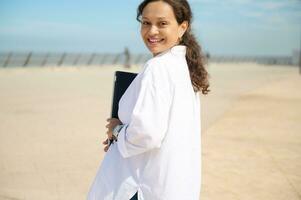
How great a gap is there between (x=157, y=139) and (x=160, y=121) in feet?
0.27

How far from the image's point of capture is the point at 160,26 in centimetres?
206

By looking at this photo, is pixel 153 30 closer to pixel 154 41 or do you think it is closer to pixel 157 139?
pixel 154 41

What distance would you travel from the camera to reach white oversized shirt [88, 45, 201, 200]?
1.81 m

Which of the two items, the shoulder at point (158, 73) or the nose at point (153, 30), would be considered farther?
the nose at point (153, 30)

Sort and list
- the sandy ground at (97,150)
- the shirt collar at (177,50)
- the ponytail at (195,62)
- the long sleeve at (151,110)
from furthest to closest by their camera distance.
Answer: the sandy ground at (97,150) → the ponytail at (195,62) → the shirt collar at (177,50) → the long sleeve at (151,110)

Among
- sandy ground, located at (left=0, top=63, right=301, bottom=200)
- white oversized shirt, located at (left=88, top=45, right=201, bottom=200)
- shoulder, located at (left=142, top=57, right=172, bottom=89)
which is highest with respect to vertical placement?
shoulder, located at (left=142, top=57, right=172, bottom=89)

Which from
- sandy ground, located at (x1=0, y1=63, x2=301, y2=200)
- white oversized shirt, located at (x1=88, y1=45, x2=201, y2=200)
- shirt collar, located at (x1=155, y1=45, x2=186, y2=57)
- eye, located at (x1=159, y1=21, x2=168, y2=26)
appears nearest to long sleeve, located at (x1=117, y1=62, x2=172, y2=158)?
white oversized shirt, located at (x1=88, y1=45, x2=201, y2=200)

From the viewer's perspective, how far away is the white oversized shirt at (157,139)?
5.95ft

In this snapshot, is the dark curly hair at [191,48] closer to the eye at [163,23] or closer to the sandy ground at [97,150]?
the eye at [163,23]

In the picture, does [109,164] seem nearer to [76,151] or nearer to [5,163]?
[5,163]

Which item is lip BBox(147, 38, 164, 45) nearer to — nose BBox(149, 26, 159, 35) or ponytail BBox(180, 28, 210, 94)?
A: nose BBox(149, 26, 159, 35)

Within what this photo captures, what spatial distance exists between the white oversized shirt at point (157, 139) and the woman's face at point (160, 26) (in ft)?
0.22

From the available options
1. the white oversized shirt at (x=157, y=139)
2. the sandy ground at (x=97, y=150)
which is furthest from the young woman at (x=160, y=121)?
the sandy ground at (x=97, y=150)

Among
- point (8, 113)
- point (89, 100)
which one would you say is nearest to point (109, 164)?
point (8, 113)
